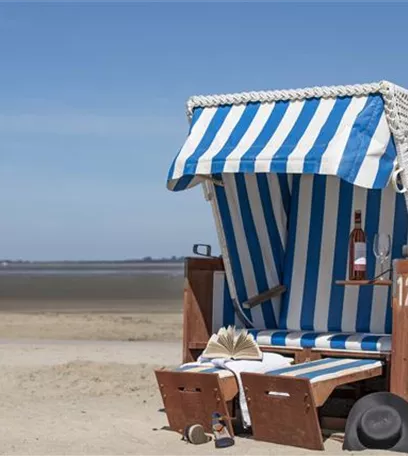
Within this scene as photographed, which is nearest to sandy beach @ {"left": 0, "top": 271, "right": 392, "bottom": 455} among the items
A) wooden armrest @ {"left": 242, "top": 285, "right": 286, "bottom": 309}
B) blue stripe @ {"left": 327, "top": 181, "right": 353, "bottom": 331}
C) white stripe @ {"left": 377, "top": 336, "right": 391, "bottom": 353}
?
white stripe @ {"left": 377, "top": 336, "right": 391, "bottom": 353}

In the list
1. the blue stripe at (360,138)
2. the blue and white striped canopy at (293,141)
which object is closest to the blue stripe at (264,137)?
the blue and white striped canopy at (293,141)

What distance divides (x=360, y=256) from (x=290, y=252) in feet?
2.69

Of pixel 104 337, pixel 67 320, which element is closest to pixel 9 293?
pixel 67 320

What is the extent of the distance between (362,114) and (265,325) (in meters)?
1.96

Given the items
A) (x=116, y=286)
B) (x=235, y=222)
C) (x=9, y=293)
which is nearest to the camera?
(x=235, y=222)

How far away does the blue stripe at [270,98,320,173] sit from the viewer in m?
6.26

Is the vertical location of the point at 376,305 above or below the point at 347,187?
below

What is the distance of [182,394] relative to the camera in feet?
20.6

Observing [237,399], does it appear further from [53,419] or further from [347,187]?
[347,187]

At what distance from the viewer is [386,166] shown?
20.1 feet

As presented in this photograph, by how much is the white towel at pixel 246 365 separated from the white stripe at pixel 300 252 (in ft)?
2.18

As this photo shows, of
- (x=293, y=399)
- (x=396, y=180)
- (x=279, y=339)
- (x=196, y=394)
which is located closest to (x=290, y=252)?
(x=279, y=339)

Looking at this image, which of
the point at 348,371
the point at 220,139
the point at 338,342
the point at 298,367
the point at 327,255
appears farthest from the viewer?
the point at 327,255

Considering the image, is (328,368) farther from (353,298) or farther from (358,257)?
(353,298)
